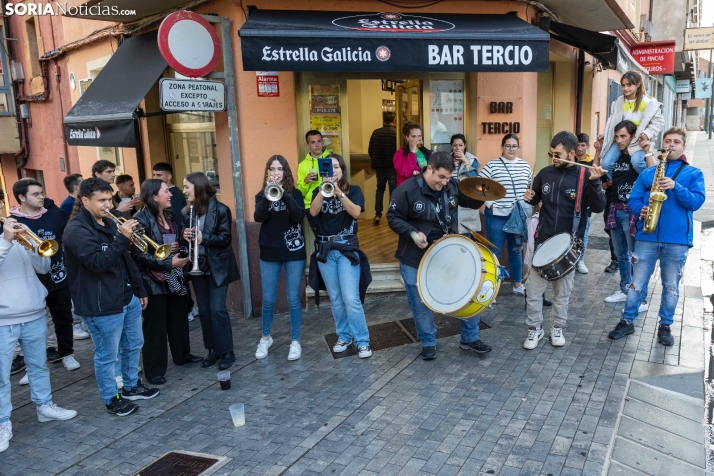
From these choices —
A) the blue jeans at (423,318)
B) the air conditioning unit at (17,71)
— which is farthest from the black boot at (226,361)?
the air conditioning unit at (17,71)

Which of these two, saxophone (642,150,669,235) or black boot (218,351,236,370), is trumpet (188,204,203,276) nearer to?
black boot (218,351,236,370)

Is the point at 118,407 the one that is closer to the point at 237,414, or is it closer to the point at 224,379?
the point at 224,379

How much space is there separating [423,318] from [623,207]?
297 centimetres

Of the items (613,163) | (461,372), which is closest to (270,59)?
(461,372)

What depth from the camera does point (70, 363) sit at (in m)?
5.74

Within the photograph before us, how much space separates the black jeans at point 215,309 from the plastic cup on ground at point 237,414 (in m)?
1.14

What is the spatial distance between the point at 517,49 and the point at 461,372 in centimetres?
360

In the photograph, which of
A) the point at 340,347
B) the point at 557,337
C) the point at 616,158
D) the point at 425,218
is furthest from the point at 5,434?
the point at 616,158

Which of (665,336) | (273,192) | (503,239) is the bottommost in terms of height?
(665,336)

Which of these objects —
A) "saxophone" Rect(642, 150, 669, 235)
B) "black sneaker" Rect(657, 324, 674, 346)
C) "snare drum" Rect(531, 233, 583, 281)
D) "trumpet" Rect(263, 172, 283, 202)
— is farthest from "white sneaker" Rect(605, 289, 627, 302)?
"trumpet" Rect(263, 172, 283, 202)

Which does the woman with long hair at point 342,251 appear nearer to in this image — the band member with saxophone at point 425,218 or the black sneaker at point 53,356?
the band member with saxophone at point 425,218

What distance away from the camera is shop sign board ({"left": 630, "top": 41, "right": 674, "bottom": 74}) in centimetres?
1385

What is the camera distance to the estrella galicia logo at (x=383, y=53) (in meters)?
6.07

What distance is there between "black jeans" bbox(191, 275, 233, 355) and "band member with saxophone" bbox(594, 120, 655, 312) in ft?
14.4
